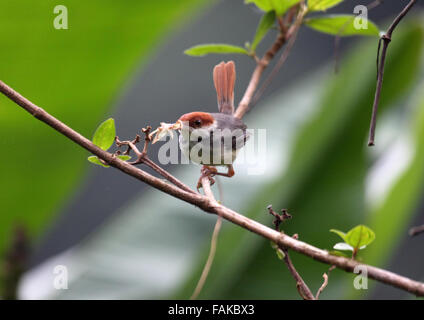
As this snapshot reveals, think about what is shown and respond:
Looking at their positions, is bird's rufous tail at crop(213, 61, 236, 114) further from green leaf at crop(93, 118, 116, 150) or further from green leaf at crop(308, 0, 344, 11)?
green leaf at crop(93, 118, 116, 150)

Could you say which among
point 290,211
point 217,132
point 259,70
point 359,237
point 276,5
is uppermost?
point 276,5

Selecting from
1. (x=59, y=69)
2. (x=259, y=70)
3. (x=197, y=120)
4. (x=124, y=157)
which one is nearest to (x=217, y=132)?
(x=197, y=120)

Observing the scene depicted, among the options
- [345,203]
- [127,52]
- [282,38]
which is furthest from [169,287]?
[282,38]

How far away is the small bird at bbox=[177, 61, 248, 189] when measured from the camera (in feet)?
2.36

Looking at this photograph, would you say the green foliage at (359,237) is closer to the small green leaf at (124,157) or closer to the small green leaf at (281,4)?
the small green leaf at (124,157)

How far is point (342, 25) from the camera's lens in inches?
32.0

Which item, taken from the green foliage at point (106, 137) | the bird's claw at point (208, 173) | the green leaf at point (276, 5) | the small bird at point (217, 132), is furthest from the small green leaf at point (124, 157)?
the green leaf at point (276, 5)

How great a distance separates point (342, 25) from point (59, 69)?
895 mm

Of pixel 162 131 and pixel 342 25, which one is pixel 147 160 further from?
pixel 342 25

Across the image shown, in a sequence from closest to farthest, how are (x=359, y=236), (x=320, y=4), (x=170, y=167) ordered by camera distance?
(x=359, y=236)
(x=320, y=4)
(x=170, y=167)

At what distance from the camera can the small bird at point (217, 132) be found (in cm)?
72

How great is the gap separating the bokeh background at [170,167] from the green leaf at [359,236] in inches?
21.4

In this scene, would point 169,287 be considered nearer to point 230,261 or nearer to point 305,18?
point 230,261

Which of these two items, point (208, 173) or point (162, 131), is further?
point (208, 173)
